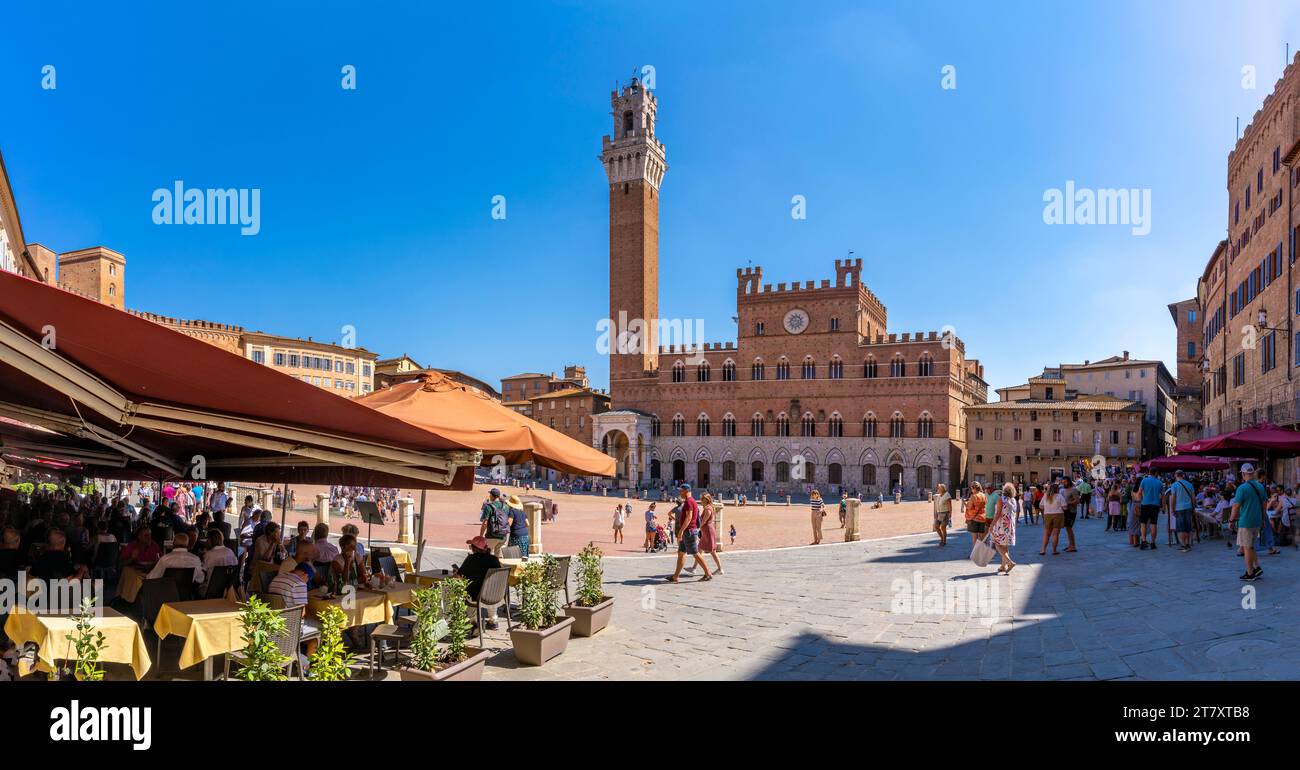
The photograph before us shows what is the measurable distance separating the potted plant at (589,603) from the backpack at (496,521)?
3.82 metres

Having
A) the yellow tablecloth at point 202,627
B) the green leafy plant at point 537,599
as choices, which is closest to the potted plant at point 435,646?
the green leafy plant at point 537,599

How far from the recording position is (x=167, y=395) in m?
3.91

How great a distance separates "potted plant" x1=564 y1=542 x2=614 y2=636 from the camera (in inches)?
273

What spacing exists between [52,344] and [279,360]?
67.1m

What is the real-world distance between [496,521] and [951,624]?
682 centimetres

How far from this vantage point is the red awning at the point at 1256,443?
39.0ft

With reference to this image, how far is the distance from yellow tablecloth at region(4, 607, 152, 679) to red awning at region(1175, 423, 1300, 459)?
15.5 metres

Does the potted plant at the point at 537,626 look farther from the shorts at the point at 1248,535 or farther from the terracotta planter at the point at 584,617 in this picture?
the shorts at the point at 1248,535

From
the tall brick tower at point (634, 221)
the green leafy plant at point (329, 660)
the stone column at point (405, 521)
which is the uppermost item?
the tall brick tower at point (634, 221)

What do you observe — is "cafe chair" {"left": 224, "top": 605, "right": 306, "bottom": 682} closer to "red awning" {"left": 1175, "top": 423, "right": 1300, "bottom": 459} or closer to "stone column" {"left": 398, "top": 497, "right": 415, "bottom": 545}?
"stone column" {"left": 398, "top": 497, "right": 415, "bottom": 545}

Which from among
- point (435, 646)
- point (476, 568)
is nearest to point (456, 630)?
point (435, 646)

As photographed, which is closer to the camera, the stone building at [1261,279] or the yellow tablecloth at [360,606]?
the yellow tablecloth at [360,606]

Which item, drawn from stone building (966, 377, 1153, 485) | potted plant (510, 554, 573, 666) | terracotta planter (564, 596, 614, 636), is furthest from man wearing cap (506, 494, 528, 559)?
stone building (966, 377, 1153, 485)

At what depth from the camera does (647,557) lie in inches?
538
